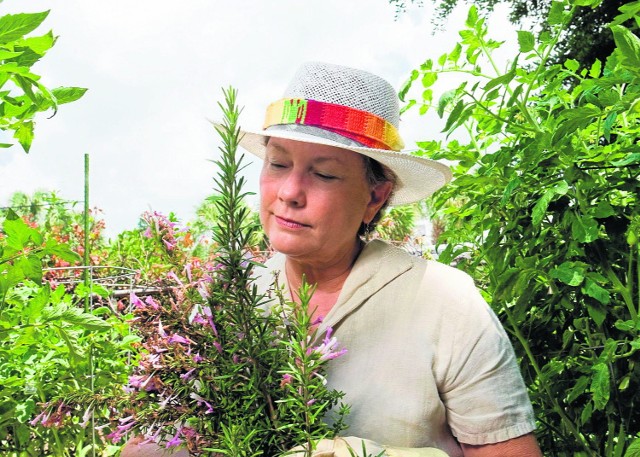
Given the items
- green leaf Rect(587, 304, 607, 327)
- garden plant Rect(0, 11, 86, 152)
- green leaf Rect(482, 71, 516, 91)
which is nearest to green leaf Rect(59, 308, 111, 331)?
garden plant Rect(0, 11, 86, 152)

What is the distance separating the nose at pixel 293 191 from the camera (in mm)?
1766

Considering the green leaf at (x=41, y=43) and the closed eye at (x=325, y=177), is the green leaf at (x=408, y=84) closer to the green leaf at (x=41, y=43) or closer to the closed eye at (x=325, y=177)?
the closed eye at (x=325, y=177)

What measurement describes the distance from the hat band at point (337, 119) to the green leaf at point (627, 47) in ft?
2.10

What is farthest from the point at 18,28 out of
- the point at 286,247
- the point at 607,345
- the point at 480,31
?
the point at 607,345

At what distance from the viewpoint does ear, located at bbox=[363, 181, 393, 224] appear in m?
2.07

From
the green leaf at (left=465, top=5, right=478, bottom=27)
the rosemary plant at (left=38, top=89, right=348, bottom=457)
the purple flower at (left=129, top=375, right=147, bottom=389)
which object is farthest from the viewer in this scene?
the green leaf at (left=465, top=5, right=478, bottom=27)

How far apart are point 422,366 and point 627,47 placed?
998mm

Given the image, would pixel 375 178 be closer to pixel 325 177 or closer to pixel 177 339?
pixel 325 177

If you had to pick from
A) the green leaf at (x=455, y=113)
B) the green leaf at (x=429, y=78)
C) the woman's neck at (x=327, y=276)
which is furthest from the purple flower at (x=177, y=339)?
the green leaf at (x=429, y=78)

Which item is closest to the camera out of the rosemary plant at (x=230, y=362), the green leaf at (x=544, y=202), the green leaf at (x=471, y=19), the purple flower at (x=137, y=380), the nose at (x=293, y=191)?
the rosemary plant at (x=230, y=362)

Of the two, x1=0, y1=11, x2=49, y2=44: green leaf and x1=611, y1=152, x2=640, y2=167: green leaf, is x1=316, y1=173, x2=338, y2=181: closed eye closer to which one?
x1=0, y1=11, x2=49, y2=44: green leaf

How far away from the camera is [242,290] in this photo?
47.5 inches

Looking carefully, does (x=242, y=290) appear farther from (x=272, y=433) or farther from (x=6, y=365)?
(x=6, y=365)

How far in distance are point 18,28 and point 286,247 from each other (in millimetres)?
772
